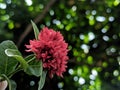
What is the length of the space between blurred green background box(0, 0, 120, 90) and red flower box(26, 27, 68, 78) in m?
1.30

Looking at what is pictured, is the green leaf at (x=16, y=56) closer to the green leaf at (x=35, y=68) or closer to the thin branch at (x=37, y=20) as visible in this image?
the green leaf at (x=35, y=68)

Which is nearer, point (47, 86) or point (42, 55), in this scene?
point (42, 55)

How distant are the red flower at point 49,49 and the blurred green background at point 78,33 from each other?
4.28 ft

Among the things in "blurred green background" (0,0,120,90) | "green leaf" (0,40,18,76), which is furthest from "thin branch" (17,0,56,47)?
"green leaf" (0,40,18,76)

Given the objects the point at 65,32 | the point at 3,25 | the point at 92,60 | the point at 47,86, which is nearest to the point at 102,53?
the point at 92,60

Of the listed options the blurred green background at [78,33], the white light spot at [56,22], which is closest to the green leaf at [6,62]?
the blurred green background at [78,33]

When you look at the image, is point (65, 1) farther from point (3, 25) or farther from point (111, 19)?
point (3, 25)

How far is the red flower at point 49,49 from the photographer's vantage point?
0.85 meters

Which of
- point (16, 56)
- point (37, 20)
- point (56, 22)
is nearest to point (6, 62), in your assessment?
point (16, 56)

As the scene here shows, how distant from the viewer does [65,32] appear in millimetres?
2412

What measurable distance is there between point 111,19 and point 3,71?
167 centimetres

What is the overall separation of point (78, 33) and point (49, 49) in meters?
1.62

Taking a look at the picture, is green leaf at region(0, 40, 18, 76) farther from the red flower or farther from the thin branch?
the thin branch

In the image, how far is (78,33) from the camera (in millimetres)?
2463
